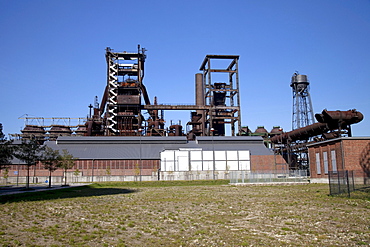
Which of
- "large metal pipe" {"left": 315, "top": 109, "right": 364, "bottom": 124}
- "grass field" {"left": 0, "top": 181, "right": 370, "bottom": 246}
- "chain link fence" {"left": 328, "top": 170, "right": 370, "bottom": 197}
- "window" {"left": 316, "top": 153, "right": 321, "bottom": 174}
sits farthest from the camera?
"window" {"left": 316, "top": 153, "right": 321, "bottom": 174}

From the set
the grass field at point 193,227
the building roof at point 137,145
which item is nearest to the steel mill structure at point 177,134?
the building roof at point 137,145

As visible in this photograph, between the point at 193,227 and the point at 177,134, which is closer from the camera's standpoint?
the point at 193,227

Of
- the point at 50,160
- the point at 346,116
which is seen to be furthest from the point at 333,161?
the point at 50,160

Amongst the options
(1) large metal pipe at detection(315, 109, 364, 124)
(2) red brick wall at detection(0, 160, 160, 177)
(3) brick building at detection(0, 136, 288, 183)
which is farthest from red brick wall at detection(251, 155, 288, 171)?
(1) large metal pipe at detection(315, 109, 364, 124)

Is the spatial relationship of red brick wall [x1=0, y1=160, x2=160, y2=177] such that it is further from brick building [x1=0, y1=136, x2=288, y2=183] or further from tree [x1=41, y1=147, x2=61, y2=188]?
tree [x1=41, y1=147, x2=61, y2=188]

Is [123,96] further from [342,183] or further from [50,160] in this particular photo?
[342,183]

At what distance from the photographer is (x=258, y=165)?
225 ft

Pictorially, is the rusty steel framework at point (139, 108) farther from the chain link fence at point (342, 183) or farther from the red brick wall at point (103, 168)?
the chain link fence at point (342, 183)

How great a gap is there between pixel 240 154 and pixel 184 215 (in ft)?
177

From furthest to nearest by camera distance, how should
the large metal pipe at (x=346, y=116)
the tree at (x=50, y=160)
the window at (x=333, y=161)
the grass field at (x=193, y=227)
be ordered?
the tree at (x=50, y=160)
the large metal pipe at (x=346, y=116)
the window at (x=333, y=161)
the grass field at (x=193, y=227)

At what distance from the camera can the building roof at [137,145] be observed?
6819cm

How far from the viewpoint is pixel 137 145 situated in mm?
71875

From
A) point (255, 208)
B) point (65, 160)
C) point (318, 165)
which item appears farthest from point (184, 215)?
point (65, 160)

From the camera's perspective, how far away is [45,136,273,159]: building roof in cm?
6819
